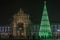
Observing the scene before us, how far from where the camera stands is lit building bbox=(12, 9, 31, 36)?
2214cm

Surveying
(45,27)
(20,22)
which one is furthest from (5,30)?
(45,27)

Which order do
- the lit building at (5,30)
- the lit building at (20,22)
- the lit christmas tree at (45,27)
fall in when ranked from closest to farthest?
the lit christmas tree at (45,27)
the lit building at (20,22)
the lit building at (5,30)

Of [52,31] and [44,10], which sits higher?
[44,10]

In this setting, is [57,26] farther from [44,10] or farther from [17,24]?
[17,24]

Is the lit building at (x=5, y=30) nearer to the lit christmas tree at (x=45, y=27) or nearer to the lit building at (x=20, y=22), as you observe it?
the lit building at (x=20, y=22)

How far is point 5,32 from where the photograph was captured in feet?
75.8

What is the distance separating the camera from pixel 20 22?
22.5 metres

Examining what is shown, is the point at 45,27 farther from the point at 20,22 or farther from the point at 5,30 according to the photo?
the point at 5,30

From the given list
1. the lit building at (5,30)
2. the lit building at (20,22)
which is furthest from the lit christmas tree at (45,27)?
the lit building at (5,30)

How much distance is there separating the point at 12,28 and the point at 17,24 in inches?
21.7

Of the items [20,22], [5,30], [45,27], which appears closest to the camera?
[45,27]

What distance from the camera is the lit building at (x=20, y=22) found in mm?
22141

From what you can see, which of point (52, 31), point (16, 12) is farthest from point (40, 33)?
point (16, 12)

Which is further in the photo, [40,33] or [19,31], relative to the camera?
[19,31]
